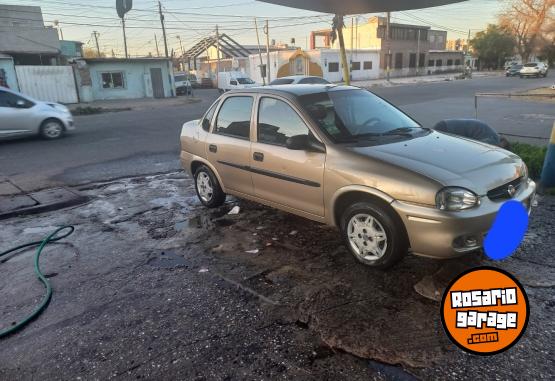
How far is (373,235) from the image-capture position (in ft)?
12.3

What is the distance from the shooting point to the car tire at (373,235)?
359 cm

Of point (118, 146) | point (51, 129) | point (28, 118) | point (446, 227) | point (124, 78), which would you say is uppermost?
point (124, 78)

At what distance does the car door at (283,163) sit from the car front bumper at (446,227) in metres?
0.96

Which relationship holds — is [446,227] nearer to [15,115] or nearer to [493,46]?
[15,115]

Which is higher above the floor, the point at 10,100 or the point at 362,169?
the point at 10,100

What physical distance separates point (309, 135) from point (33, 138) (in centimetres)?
1211

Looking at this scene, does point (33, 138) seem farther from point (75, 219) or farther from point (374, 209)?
point (374, 209)

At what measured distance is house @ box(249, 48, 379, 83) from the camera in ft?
143

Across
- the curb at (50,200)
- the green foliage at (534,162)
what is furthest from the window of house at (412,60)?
the curb at (50,200)

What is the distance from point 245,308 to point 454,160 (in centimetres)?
226

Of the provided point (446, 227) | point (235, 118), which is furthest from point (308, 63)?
point (446, 227)

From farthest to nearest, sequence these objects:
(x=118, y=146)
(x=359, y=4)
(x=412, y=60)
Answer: (x=412, y=60)
(x=118, y=146)
(x=359, y=4)

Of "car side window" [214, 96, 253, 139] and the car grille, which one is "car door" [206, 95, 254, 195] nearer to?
"car side window" [214, 96, 253, 139]

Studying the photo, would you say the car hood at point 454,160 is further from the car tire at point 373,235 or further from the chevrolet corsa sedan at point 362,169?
the car tire at point 373,235
